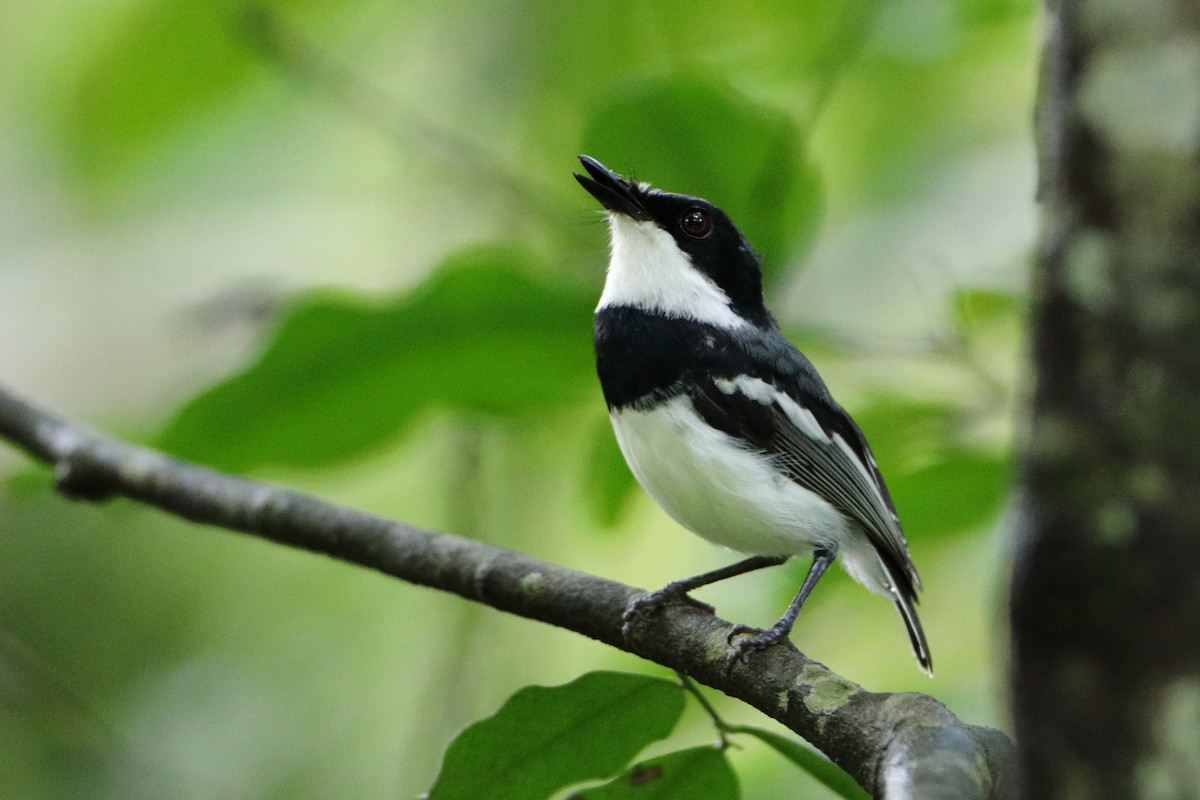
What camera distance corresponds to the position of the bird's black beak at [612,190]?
3.10 m

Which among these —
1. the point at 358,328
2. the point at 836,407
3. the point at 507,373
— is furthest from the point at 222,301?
the point at 836,407

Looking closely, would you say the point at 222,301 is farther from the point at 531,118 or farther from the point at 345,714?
the point at 345,714

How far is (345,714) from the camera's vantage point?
200 inches

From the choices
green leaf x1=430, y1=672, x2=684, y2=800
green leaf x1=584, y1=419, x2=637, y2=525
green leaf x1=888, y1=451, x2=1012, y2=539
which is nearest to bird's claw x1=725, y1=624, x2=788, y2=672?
green leaf x1=430, y1=672, x2=684, y2=800

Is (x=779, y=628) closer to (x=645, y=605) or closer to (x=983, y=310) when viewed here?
(x=645, y=605)

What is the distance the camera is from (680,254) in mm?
3303

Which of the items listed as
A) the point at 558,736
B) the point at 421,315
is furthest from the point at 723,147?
the point at 558,736

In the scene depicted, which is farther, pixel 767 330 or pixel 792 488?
pixel 767 330

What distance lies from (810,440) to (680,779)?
1214 mm

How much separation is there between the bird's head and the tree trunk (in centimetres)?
216

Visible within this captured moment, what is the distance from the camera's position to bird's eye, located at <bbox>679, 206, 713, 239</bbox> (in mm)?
3256

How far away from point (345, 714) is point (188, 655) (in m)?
0.68

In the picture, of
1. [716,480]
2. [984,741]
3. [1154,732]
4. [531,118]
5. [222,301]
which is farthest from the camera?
[531,118]

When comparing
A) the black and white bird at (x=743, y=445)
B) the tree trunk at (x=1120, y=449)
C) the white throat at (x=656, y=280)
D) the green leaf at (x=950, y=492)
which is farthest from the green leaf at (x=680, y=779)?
the white throat at (x=656, y=280)
